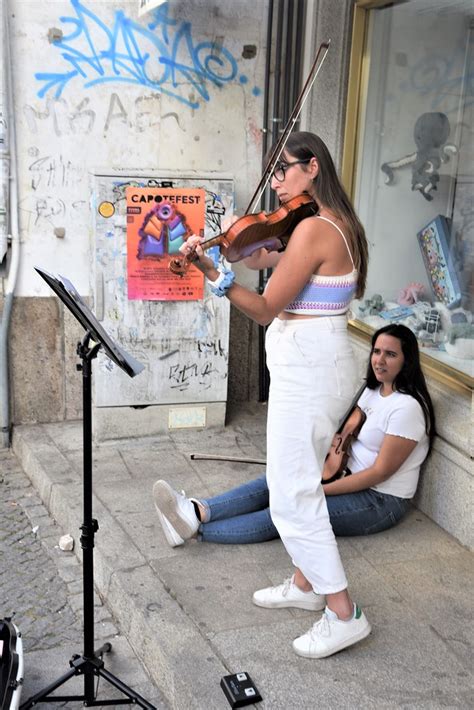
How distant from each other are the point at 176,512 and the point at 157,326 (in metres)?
1.67

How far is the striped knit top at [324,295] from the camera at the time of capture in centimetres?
277

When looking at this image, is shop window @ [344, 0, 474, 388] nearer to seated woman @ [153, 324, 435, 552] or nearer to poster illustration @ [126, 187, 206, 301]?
seated woman @ [153, 324, 435, 552]

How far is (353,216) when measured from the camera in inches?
112

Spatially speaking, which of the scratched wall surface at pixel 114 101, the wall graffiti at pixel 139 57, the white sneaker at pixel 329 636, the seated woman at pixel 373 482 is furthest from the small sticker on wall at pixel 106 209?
the white sneaker at pixel 329 636

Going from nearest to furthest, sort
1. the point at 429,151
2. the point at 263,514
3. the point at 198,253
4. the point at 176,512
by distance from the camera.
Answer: the point at 198,253 → the point at 176,512 → the point at 263,514 → the point at 429,151

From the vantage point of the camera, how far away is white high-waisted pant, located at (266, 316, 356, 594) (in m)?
2.78

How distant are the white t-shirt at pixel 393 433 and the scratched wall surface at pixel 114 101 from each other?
2.07 metres

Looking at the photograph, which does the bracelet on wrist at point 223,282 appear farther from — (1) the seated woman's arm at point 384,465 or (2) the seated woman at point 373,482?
(1) the seated woman's arm at point 384,465

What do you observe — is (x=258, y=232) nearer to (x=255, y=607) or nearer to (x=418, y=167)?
(x=255, y=607)

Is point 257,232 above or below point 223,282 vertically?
above

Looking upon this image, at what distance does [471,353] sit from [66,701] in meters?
2.35

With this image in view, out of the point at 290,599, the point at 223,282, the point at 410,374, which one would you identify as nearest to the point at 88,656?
the point at 290,599

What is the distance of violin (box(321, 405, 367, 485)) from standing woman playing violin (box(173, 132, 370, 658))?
939 mm

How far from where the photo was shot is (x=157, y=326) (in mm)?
5004
